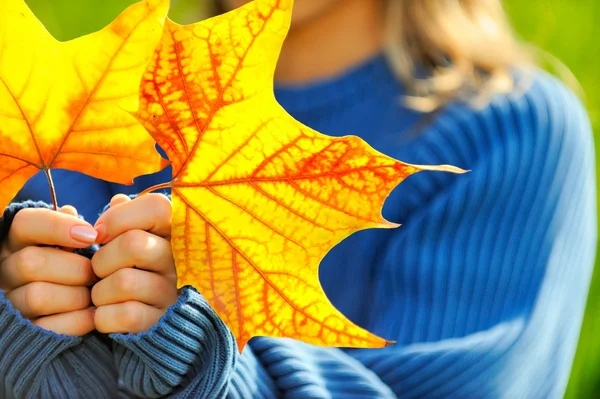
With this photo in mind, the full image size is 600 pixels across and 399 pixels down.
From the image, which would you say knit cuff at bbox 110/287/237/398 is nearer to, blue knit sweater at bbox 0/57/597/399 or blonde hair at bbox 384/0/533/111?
blue knit sweater at bbox 0/57/597/399

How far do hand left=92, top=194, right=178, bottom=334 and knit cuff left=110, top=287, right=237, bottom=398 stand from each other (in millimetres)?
17

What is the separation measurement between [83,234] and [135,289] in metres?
0.06

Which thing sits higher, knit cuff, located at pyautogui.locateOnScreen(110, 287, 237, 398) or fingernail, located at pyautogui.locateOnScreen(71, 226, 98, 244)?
fingernail, located at pyautogui.locateOnScreen(71, 226, 98, 244)

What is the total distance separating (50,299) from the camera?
16.8 inches

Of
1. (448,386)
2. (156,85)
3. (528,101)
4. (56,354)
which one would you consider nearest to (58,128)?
(156,85)

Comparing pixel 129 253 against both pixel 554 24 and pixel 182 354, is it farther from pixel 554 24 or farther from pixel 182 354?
pixel 554 24

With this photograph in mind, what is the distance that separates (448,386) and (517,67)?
0.48 meters

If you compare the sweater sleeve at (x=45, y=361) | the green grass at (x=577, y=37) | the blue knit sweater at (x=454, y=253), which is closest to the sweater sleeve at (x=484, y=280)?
the blue knit sweater at (x=454, y=253)

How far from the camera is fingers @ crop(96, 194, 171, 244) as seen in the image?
42 cm

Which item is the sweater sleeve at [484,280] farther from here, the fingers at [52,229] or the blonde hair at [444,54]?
the fingers at [52,229]

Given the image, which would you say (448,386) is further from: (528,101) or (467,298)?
(528,101)

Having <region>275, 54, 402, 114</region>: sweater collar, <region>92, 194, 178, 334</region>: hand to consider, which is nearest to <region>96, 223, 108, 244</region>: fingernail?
<region>92, 194, 178, 334</region>: hand

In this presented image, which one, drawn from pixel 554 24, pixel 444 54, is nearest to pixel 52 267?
pixel 444 54

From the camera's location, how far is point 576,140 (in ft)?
2.87
